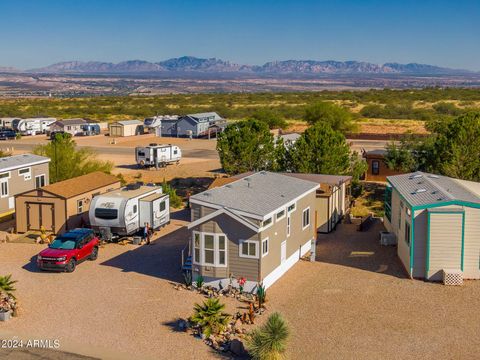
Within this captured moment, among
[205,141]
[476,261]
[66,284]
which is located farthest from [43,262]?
[205,141]

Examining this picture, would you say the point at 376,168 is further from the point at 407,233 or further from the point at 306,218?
the point at 407,233

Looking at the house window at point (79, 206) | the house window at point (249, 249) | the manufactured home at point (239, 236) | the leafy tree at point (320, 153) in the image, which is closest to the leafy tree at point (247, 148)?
the leafy tree at point (320, 153)

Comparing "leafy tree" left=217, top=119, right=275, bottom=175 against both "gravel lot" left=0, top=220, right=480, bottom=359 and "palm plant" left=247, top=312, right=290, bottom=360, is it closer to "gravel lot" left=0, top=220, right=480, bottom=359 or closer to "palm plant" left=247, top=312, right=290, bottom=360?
"gravel lot" left=0, top=220, right=480, bottom=359

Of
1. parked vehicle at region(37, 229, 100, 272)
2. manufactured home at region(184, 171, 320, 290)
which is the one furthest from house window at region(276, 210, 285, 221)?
parked vehicle at region(37, 229, 100, 272)

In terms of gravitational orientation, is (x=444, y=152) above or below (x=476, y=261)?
above

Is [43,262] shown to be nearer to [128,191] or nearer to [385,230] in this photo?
[128,191]

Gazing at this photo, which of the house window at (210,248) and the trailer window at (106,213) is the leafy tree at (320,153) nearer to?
the trailer window at (106,213)
